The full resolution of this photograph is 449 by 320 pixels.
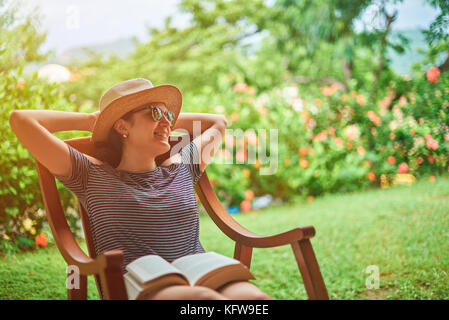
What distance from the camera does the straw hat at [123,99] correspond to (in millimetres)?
1677

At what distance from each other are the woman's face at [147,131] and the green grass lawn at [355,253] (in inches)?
47.5

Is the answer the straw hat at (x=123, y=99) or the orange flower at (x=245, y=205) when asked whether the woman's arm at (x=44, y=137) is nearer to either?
the straw hat at (x=123, y=99)

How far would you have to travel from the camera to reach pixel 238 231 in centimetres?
174

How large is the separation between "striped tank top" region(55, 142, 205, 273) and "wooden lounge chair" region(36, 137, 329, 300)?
84 millimetres

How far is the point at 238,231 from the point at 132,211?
0.43m

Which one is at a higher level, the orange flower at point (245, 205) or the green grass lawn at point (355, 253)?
the orange flower at point (245, 205)

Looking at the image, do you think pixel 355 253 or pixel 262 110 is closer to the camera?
pixel 355 253

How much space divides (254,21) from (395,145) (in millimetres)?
3228

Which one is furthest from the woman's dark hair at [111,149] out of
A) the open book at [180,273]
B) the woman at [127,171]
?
the open book at [180,273]

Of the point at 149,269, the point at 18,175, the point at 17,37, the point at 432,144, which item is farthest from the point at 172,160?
the point at 432,144

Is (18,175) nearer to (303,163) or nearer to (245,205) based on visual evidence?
(245,205)

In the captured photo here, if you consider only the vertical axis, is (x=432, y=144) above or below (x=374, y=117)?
below

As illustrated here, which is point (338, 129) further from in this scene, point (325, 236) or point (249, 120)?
point (325, 236)
